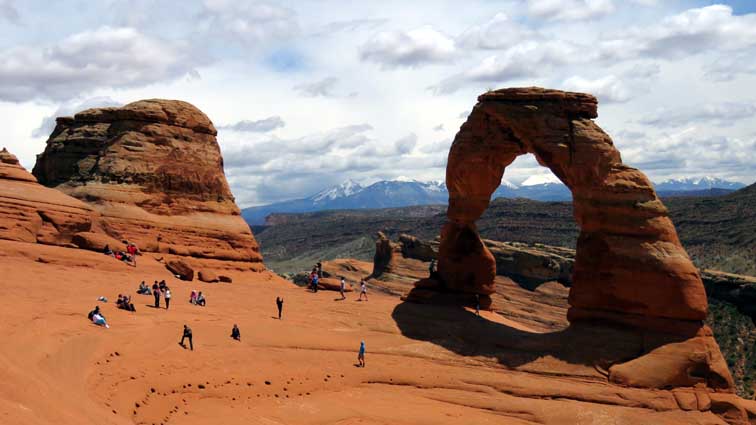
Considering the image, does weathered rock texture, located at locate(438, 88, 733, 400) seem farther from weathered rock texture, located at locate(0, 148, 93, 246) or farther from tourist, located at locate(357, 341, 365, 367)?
weathered rock texture, located at locate(0, 148, 93, 246)

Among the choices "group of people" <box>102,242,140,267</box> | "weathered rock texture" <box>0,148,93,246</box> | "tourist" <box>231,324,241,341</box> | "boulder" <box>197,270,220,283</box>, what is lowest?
"tourist" <box>231,324,241,341</box>

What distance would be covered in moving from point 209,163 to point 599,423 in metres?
29.0

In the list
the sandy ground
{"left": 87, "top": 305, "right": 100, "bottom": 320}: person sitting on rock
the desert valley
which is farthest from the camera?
{"left": 87, "top": 305, "right": 100, "bottom": 320}: person sitting on rock

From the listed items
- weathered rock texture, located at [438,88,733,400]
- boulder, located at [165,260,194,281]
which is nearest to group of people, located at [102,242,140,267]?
boulder, located at [165,260,194,281]

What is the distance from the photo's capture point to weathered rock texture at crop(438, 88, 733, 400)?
995 inches

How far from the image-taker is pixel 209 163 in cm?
4338

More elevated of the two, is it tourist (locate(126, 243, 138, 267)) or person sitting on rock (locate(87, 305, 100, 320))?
tourist (locate(126, 243, 138, 267))

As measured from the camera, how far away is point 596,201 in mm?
28188

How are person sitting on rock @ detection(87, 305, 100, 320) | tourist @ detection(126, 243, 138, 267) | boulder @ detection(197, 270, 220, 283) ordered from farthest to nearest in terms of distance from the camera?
boulder @ detection(197, 270, 220, 283)
tourist @ detection(126, 243, 138, 267)
person sitting on rock @ detection(87, 305, 100, 320)

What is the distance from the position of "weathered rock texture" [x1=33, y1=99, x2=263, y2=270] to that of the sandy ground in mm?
6379

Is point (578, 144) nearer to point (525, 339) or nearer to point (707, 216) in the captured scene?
point (525, 339)

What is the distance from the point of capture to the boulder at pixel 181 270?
35.0m

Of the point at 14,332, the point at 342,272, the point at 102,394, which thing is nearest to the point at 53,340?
the point at 14,332

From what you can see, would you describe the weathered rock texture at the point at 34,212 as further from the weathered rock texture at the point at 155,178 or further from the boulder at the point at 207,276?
the boulder at the point at 207,276
